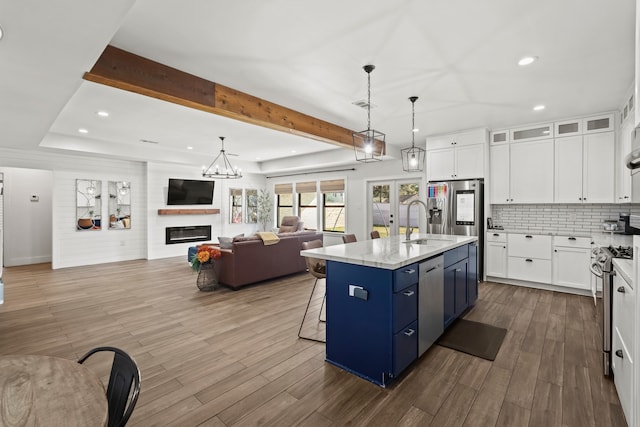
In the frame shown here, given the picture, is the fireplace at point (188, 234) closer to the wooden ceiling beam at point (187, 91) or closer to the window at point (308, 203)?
the window at point (308, 203)

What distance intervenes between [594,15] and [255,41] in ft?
8.43

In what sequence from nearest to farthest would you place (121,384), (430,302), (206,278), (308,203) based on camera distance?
(121,384)
(430,302)
(206,278)
(308,203)

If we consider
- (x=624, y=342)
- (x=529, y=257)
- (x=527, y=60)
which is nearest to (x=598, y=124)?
(x=529, y=257)

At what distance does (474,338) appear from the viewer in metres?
2.97

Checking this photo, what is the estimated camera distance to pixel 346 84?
3.44 meters

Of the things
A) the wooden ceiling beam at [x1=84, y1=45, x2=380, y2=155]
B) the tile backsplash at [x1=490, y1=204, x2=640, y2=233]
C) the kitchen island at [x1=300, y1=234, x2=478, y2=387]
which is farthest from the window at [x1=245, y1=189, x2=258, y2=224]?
the kitchen island at [x1=300, y1=234, x2=478, y2=387]

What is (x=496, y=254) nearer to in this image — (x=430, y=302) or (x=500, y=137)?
(x=500, y=137)

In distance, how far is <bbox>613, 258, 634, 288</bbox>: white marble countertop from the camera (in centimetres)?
168

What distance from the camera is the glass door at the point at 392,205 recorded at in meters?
6.98

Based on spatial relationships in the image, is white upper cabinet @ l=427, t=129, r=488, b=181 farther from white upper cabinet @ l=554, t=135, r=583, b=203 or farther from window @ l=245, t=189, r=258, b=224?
window @ l=245, t=189, r=258, b=224

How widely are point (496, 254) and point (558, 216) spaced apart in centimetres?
114

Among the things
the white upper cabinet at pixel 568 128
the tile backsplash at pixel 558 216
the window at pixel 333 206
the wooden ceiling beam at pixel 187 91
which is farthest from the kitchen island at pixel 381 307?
the window at pixel 333 206

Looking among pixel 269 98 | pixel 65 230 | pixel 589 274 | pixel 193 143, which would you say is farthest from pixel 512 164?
pixel 65 230

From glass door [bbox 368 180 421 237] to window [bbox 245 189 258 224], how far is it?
158 inches
